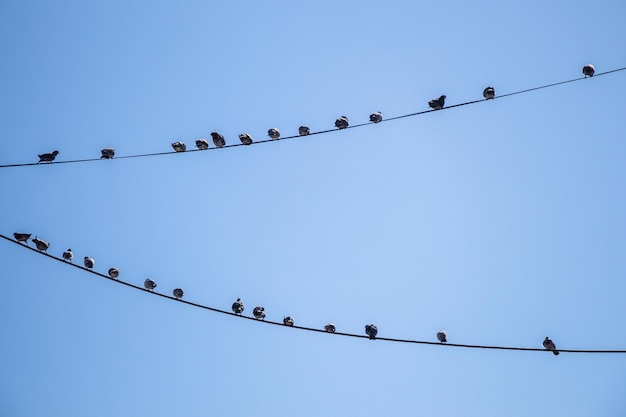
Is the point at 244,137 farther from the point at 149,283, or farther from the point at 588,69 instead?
the point at 588,69

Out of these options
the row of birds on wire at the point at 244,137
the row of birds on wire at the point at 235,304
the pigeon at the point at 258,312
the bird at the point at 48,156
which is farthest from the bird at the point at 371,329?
the bird at the point at 48,156

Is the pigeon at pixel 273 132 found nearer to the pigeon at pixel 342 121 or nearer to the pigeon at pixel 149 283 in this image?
the pigeon at pixel 342 121

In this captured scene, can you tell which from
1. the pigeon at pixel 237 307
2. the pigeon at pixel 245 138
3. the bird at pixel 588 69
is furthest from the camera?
the pigeon at pixel 237 307

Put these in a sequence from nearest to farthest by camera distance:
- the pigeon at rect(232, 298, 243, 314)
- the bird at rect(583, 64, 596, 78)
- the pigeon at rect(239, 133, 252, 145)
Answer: the bird at rect(583, 64, 596, 78)
the pigeon at rect(239, 133, 252, 145)
the pigeon at rect(232, 298, 243, 314)

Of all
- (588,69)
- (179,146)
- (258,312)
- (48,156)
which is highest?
(588,69)

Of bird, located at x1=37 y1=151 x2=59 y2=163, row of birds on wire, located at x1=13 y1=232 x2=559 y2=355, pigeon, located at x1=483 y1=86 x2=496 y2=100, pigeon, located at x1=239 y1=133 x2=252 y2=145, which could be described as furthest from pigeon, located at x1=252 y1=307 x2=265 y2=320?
pigeon, located at x1=483 y1=86 x2=496 y2=100

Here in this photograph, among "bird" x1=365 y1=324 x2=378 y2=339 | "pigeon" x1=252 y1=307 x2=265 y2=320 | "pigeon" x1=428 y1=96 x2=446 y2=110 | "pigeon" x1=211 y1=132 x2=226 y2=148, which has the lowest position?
"pigeon" x1=252 y1=307 x2=265 y2=320

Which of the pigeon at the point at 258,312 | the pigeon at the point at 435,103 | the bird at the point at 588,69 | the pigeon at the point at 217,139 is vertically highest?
the bird at the point at 588,69

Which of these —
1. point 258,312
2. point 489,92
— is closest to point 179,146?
point 258,312

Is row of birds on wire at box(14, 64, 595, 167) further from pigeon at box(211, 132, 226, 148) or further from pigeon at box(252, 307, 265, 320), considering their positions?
pigeon at box(252, 307, 265, 320)

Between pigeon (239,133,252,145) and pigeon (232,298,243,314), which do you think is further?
pigeon (232,298,243,314)

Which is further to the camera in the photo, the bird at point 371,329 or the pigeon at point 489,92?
the bird at point 371,329

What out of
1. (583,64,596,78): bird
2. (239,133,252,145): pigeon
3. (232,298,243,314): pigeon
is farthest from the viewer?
(232,298,243,314): pigeon

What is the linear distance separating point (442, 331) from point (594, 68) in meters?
6.19
